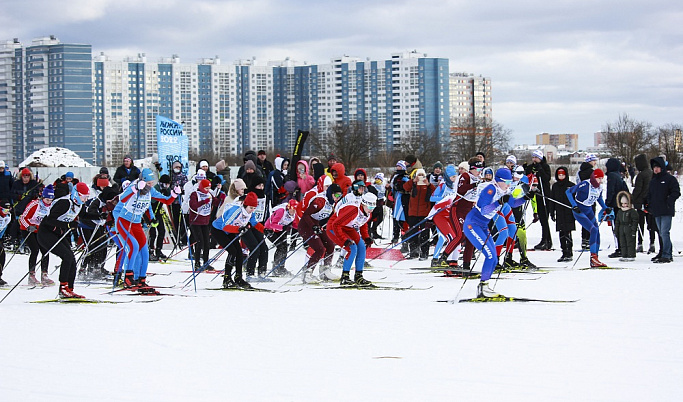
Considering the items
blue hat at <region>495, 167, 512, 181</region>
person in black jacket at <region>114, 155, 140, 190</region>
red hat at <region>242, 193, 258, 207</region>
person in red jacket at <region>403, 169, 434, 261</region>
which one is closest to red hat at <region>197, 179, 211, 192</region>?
red hat at <region>242, 193, 258, 207</region>

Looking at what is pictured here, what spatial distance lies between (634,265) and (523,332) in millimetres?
7269

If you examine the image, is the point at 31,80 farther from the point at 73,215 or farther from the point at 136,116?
the point at 73,215

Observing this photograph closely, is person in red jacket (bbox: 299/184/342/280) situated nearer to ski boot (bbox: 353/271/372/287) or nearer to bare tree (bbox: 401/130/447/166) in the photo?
ski boot (bbox: 353/271/372/287)

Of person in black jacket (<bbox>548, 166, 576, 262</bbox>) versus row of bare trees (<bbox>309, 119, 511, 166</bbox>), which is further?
row of bare trees (<bbox>309, 119, 511, 166</bbox>)

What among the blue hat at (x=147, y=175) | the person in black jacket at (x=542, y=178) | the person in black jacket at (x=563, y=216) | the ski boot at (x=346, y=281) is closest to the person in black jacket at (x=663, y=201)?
the person in black jacket at (x=563, y=216)

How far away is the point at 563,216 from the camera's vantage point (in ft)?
51.3

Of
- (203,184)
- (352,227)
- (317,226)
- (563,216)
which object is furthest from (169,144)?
(352,227)

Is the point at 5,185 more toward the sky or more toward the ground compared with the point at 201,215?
more toward the sky

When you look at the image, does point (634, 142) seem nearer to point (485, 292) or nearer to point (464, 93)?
point (485, 292)

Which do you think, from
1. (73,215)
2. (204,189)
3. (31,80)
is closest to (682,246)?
(204,189)

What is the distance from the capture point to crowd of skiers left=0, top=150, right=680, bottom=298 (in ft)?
37.0

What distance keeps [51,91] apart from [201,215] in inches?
4302

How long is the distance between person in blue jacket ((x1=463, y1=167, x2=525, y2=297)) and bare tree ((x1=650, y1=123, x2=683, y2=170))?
5075 cm

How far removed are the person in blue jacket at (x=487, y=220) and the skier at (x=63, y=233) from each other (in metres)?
5.06
